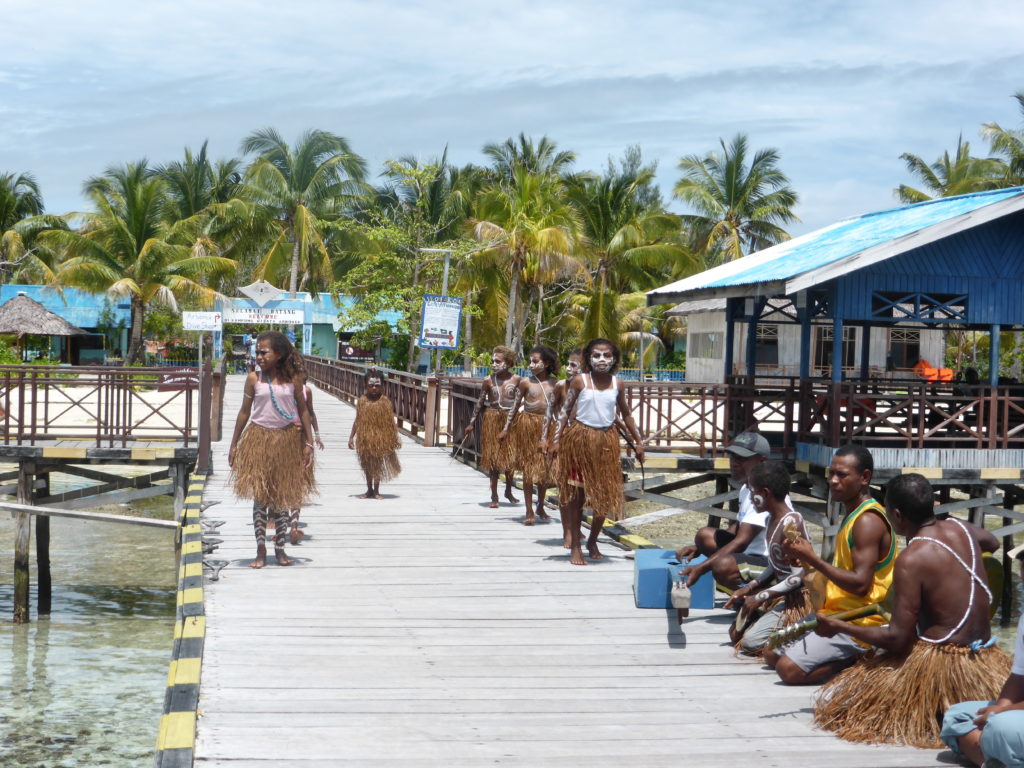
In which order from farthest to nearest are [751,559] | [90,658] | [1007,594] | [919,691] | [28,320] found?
[28,320], [1007,594], [90,658], [751,559], [919,691]

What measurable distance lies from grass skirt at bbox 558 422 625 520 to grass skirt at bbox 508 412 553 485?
1892 millimetres

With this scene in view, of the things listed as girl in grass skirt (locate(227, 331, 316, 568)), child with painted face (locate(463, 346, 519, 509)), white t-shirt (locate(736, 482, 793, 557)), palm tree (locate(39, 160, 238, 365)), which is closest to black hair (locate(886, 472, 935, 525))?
white t-shirt (locate(736, 482, 793, 557))

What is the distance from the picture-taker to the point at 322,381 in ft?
132

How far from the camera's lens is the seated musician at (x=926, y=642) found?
16.5ft

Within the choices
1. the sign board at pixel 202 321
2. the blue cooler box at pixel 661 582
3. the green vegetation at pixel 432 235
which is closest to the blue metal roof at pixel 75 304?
the green vegetation at pixel 432 235

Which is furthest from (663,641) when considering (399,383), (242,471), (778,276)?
(399,383)

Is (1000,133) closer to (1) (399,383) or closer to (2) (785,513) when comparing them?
(1) (399,383)

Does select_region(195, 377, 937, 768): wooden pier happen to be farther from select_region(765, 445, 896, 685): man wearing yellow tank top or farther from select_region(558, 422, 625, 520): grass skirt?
select_region(558, 422, 625, 520): grass skirt

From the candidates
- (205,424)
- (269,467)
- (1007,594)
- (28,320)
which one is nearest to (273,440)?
(269,467)

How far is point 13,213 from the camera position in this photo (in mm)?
47688

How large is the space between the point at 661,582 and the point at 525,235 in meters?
29.1

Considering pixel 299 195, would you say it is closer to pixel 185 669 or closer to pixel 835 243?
pixel 835 243

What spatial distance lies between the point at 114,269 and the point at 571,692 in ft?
116

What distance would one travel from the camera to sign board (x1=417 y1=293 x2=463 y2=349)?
62.3ft
